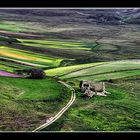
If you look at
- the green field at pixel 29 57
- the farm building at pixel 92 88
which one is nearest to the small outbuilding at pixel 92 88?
the farm building at pixel 92 88

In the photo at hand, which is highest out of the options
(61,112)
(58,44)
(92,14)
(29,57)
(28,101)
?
(92,14)

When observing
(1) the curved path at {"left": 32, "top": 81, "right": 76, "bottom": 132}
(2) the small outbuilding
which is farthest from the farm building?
(1) the curved path at {"left": 32, "top": 81, "right": 76, "bottom": 132}

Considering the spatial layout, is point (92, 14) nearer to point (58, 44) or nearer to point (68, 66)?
point (58, 44)

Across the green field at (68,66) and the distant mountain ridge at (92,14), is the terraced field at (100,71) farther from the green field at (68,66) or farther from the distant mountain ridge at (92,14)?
the distant mountain ridge at (92,14)

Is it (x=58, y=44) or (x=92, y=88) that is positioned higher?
(x=58, y=44)

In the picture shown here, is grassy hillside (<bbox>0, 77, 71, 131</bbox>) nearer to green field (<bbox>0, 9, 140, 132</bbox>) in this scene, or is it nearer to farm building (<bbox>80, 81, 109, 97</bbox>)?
green field (<bbox>0, 9, 140, 132</bbox>)

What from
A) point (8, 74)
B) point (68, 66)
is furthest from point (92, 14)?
point (8, 74)
